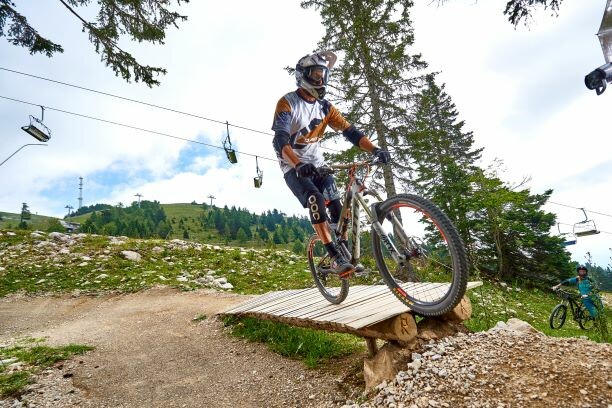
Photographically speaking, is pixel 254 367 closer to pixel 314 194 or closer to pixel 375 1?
pixel 314 194

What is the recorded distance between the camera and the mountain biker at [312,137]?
13.7 feet

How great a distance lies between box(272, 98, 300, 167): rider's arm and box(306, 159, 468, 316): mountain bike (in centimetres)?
47

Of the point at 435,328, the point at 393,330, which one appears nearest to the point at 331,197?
the point at 393,330

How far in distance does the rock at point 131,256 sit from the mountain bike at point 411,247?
37.0ft

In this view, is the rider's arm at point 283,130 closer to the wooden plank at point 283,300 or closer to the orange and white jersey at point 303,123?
the orange and white jersey at point 303,123

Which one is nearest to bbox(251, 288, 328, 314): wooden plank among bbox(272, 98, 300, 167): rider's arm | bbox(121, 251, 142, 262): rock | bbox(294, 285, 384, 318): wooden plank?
bbox(294, 285, 384, 318): wooden plank

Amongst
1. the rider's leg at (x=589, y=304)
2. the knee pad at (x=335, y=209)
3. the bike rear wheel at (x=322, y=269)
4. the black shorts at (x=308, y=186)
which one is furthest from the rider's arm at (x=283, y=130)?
the rider's leg at (x=589, y=304)

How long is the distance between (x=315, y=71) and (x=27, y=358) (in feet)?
20.3

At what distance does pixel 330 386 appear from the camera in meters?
3.96

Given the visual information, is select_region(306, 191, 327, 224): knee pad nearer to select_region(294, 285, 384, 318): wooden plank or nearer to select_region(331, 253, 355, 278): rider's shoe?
select_region(331, 253, 355, 278): rider's shoe

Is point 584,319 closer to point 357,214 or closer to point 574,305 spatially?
point 574,305

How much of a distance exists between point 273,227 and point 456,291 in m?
152

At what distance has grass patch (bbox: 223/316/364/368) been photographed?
4844 mm

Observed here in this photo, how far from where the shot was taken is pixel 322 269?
5.38 meters
